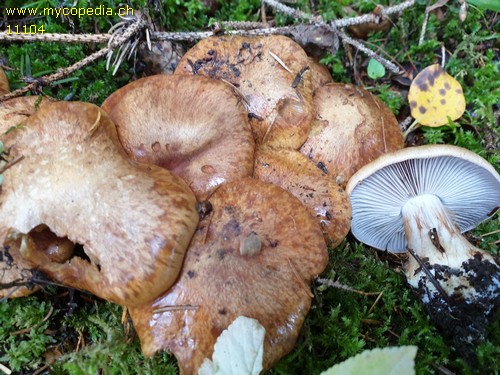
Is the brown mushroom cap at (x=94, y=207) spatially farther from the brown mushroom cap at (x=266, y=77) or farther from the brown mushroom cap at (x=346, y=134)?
the brown mushroom cap at (x=346, y=134)

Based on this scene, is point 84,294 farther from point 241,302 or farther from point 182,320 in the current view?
point 241,302

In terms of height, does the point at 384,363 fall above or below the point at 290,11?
below

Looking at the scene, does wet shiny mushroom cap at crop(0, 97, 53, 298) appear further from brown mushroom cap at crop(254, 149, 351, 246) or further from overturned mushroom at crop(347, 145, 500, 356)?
overturned mushroom at crop(347, 145, 500, 356)

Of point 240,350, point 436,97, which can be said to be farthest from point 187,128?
point 436,97

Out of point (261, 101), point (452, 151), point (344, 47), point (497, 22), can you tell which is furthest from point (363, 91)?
point (497, 22)

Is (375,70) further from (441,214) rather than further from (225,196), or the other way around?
(225,196)

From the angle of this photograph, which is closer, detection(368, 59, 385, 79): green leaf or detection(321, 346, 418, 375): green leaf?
detection(321, 346, 418, 375): green leaf

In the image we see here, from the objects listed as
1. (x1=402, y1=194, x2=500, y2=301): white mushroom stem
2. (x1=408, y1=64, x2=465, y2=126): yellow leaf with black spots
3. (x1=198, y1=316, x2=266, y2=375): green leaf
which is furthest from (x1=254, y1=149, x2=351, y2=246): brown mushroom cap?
(x1=408, y1=64, x2=465, y2=126): yellow leaf with black spots
